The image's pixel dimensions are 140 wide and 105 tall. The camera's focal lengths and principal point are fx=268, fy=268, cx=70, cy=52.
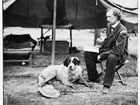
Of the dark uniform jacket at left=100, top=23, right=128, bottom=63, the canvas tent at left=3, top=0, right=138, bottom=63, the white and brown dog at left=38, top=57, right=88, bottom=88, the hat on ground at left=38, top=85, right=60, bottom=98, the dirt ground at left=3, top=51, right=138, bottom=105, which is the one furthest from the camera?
the canvas tent at left=3, top=0, right=138, bottom=63

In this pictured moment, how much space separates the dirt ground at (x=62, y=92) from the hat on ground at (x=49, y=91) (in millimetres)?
50

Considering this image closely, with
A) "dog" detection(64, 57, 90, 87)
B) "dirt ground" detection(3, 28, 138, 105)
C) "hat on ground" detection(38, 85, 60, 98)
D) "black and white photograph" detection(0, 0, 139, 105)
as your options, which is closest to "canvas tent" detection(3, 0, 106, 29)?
"black and white photograph" detection(0, 0, 139, 105)

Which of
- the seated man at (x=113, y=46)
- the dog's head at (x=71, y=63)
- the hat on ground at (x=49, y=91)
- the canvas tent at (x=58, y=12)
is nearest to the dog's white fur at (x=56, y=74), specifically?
the dog's head at (x=71, y=63)

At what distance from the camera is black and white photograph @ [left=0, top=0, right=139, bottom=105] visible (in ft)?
12.0

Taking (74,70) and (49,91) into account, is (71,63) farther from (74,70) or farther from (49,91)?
(49,91)

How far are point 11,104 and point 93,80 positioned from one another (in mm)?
1397

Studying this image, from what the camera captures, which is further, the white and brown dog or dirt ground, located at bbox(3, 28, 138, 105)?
the white and brown dog

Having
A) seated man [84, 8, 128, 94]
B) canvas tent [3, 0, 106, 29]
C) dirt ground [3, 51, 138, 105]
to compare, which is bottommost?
dirt ground [3, 51, 138, 105]

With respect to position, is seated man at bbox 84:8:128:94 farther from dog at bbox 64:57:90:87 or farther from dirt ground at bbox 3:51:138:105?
dog at bbox 64:57:90:87

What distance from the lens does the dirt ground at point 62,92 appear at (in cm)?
351

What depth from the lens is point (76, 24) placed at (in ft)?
19.4

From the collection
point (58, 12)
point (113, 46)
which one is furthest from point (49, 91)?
point (58, 12)

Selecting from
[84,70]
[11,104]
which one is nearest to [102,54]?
[84,70]

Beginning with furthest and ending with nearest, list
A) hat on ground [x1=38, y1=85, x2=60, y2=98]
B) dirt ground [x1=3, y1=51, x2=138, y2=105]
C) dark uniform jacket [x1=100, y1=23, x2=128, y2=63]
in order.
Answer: dark uniform jacket [x1=100, y1=23, x2=128, y2=63] → hat on ground [x1=38, y1=85, x2=60, y2=98] → dirt ground [x1=3, y1=51, x2=138, y2=105]
